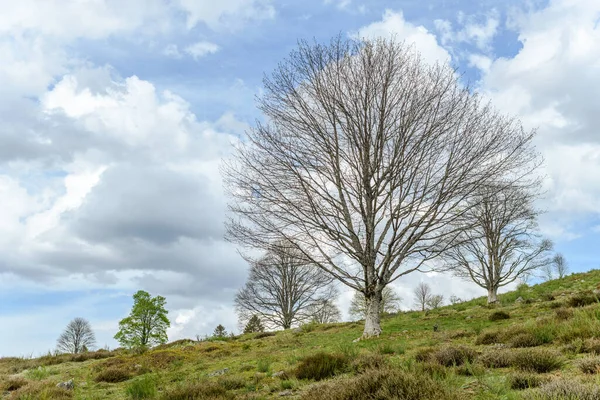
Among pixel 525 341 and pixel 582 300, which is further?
pixel 582 300

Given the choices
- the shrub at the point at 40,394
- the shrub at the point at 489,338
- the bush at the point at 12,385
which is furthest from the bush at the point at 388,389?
the bush at the point at 12,385

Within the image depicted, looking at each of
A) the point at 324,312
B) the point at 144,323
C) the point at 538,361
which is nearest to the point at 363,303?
Result: the point at 324,312

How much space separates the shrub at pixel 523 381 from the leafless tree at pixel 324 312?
36153mm

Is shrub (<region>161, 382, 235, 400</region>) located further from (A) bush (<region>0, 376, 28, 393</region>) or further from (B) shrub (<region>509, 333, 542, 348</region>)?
(A) bush (<region>0, 376, 28, 393</region>)

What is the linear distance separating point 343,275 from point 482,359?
9662 mm

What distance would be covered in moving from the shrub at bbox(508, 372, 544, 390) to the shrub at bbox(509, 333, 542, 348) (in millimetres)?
3513

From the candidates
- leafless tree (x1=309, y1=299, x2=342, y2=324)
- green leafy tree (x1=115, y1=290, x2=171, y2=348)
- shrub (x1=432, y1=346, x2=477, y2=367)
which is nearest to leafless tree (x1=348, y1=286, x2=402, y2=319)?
leafless tree (x1=309, y1=299, x2=342, y2=324)

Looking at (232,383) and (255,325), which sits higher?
(255,325)

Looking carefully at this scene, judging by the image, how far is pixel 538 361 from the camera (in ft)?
18.7

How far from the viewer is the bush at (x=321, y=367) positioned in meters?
7.30

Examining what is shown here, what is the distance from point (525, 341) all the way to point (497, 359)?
207 cm

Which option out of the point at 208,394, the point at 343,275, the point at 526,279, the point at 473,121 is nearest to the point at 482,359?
the point at 208,394

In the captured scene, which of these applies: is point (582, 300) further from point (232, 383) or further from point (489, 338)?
point (232, 383)

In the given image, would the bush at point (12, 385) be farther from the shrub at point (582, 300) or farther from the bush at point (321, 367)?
the shrub at point (582, 300)
